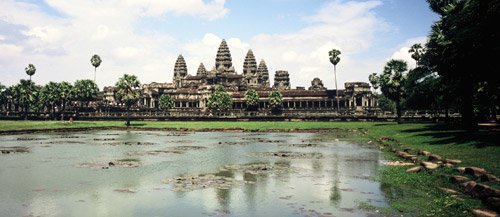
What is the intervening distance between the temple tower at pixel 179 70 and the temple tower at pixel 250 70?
29543 mm

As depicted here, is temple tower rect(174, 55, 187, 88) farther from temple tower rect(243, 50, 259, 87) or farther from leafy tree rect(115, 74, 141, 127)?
leafy tree rect(115, 74, 141, 127)

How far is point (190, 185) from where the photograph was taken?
18.5 metres

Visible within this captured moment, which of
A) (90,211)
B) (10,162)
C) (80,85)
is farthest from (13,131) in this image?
(80,85)

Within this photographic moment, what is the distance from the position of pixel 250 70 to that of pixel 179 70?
34.7m

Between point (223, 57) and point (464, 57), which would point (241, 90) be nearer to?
point (223, 57)

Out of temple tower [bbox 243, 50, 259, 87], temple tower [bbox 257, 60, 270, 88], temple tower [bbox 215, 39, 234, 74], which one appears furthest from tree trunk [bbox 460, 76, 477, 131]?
temple tower [bbox 257, 60, 270, 88]

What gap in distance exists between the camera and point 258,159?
93.6ft

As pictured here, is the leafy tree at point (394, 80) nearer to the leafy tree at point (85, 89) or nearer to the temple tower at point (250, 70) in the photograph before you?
the leafy tree at point (85, 89)

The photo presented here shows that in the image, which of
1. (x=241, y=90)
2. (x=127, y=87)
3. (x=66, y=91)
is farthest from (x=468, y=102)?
(x=241, y=90)

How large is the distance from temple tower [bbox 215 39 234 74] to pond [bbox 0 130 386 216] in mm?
148664

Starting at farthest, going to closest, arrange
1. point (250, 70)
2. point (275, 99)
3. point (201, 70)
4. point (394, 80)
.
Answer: point (201, 70) < point (250, 70) < point (275, 99) < point (394, 80)

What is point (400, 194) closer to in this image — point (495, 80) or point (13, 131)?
point (495, 80)

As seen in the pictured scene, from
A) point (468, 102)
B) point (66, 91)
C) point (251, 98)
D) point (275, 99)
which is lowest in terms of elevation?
point (468, 102)

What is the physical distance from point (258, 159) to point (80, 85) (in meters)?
112
